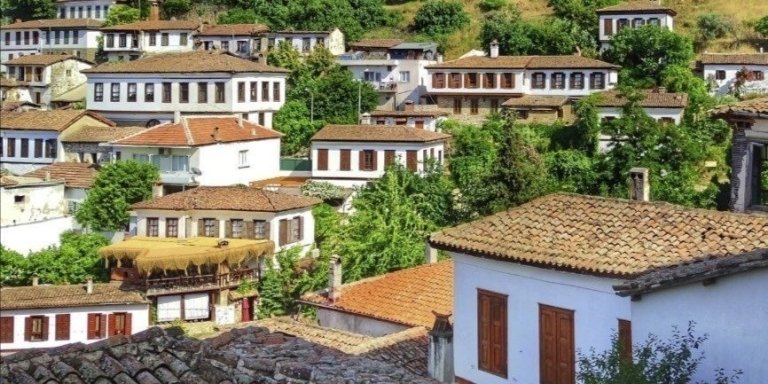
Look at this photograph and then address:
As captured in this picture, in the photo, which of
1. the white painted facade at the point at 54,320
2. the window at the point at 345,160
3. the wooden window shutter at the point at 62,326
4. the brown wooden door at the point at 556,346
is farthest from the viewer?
the window at the point at 345,160

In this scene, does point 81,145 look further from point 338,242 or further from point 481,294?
point 481,294

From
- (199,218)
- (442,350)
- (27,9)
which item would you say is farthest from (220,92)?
(27,9)

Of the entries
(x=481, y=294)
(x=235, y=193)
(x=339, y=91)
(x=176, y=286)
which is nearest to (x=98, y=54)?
(x=339, y=91)

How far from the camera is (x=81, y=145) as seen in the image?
2755cm

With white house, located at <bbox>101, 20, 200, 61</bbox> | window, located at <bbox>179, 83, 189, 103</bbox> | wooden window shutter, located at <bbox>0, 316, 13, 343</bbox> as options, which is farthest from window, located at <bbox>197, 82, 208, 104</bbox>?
wooden window shutter, located at <bbox>0, 316, 13, 343</bbox>

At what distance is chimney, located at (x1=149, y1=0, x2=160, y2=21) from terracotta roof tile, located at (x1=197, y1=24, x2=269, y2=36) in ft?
16.7

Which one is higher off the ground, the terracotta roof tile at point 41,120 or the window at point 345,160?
the terracotta roof tile at point 41,120

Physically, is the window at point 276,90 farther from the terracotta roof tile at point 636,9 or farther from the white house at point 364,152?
the terracotta roof tile at point 636,9

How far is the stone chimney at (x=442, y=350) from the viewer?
28.5 feet

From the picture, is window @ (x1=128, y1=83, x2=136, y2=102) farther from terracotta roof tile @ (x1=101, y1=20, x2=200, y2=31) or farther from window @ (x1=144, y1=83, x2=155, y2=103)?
terracotta roof tile @ (x1=101, y1=20, x2=200, y2=31)

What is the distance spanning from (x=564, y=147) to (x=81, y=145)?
13.1 metres

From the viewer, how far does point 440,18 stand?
42.6 meters

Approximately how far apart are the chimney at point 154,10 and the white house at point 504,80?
1627cm

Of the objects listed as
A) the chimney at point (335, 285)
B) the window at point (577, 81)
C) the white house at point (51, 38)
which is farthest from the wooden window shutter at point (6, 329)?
the white house at point (51, 38)
